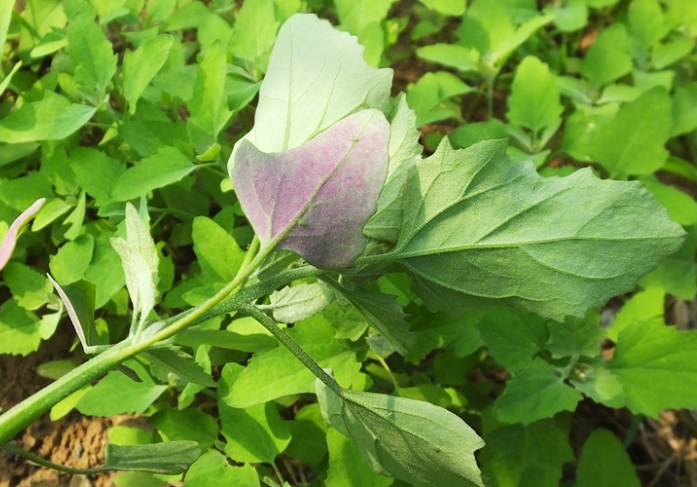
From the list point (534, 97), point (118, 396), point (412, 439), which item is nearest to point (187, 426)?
point (118, 396)

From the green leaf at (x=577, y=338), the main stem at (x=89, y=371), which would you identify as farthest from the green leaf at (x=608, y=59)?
the main stem at (x=89, y=371)

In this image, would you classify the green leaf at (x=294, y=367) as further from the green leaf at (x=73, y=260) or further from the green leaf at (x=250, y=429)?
the green leaf at (x=73, y=260)

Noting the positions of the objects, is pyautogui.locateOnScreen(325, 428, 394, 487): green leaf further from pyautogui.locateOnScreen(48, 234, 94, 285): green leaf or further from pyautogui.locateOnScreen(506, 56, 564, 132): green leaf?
pyautogui.locateOnScreen(506, 56, 564, 132): green leaf

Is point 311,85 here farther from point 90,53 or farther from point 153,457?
point 90,53

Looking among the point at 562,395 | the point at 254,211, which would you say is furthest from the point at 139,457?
the point at 562,395

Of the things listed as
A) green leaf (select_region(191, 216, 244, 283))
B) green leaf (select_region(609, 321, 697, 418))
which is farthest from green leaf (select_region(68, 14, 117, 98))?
green leaf (select_region(609, 321, 697, 418))
